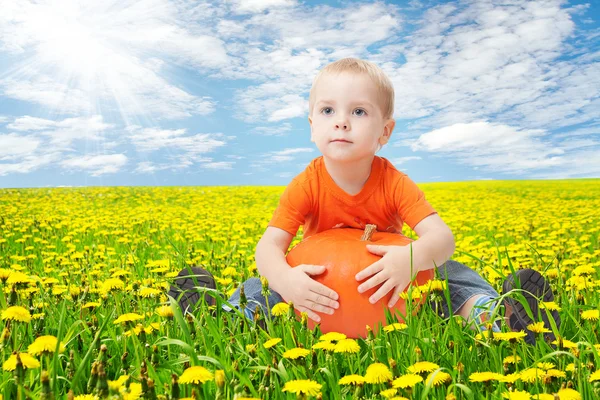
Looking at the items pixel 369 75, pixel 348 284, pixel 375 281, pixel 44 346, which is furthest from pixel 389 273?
pixel 44 346

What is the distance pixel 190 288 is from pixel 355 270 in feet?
3.20

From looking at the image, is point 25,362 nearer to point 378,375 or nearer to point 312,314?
point 378,375

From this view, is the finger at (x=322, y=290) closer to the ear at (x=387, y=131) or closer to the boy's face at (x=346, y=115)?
the boy's face at (x=346, y=115)

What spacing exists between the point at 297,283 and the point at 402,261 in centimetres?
52

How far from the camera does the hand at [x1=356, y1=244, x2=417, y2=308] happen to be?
2.66 metres

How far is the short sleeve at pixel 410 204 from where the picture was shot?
3.01m

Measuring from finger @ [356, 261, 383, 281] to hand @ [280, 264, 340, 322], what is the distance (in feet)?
0.50

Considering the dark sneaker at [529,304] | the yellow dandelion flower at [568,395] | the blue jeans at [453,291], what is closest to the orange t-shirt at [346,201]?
the blue jeans at [453,291]

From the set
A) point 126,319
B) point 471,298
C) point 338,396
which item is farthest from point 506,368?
point 126,319

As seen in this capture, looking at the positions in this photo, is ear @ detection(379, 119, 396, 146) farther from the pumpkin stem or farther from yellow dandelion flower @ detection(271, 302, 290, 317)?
yellow dandelion flower @ detection(271, 302, 290, 317)

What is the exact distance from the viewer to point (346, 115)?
282cm

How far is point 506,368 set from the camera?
2.13 meters

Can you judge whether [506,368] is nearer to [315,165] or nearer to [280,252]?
[280,252]

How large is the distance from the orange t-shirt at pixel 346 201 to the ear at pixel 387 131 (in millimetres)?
205
